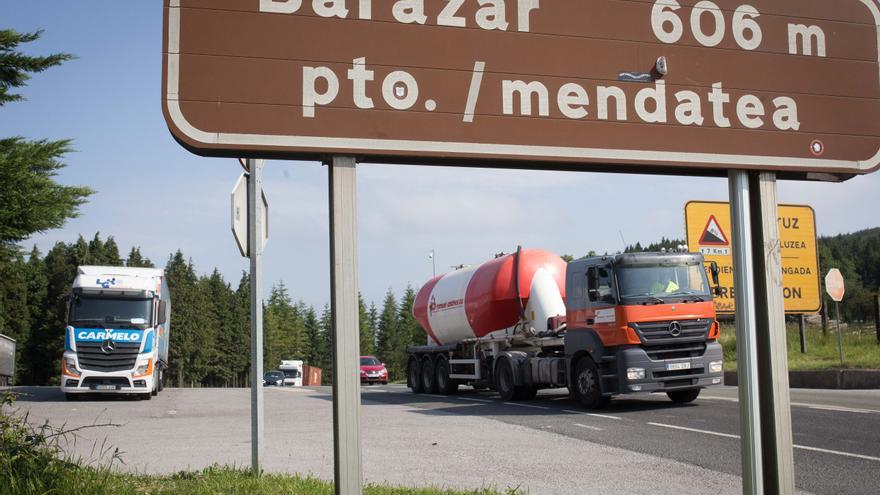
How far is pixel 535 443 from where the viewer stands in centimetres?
1068

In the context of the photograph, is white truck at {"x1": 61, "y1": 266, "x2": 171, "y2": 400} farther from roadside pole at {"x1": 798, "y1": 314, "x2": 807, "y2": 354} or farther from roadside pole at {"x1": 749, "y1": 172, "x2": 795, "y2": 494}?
roadside pole at {"x1": 749, "y1": 172, "x2": 795, "y2": 494}

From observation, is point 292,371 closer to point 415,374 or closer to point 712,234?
point 415,374

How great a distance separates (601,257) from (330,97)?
12.0 metres

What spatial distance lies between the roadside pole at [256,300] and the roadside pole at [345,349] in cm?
386

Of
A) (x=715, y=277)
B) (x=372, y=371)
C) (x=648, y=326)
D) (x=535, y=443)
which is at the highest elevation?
(x=715, y=277)

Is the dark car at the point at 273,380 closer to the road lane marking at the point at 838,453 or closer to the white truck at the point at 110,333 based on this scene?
the white truck at the point at 110,333

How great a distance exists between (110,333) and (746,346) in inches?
851

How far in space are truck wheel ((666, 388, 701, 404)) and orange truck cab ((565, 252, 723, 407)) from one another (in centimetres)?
71

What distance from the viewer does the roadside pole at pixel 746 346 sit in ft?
13.4

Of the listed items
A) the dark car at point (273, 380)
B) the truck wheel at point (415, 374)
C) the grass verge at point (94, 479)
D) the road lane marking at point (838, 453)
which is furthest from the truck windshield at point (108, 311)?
the dark car at point (273, 380)

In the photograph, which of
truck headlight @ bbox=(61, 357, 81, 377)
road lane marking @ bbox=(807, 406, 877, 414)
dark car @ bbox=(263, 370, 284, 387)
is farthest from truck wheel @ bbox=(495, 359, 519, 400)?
dark car @ bbox=(263, 370, 284, 387)

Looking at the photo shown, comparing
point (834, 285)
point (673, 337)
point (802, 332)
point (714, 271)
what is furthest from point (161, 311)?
point (834, 285)

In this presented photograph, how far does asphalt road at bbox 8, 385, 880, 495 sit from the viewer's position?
8000mm

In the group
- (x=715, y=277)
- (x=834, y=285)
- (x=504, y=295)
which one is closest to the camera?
(x=715, y=277)
